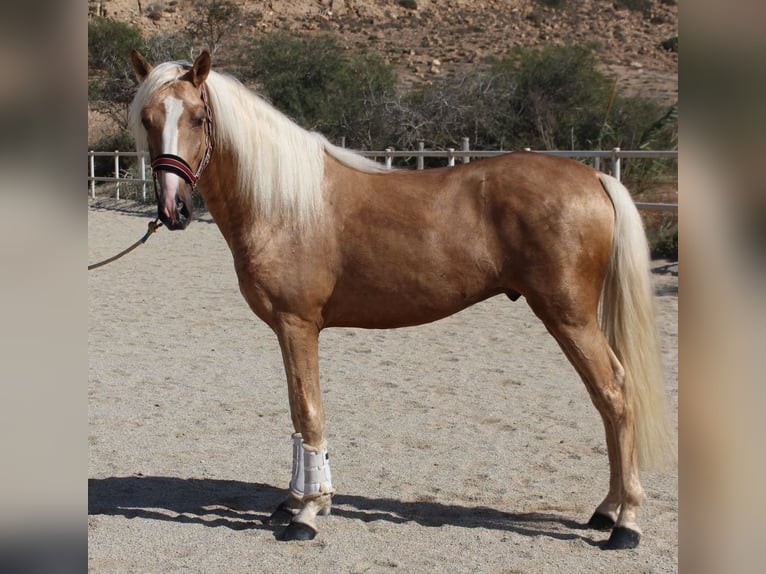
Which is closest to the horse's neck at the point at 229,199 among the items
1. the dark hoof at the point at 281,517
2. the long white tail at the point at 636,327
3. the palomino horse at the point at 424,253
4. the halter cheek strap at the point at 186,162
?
the palomino horse at the point at 424,253

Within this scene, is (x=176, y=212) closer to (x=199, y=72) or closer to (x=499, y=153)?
(x=199, y=72)

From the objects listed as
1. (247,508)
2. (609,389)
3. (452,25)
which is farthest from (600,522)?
(452,25)

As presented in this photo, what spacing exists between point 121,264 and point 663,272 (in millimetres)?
7373

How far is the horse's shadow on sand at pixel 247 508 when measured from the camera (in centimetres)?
333

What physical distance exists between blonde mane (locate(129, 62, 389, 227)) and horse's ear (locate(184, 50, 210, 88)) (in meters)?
0.10

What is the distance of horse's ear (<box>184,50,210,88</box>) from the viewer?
290cm

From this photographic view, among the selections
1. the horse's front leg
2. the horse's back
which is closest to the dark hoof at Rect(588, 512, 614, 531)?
the horse's back

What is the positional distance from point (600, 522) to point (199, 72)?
2.43 m

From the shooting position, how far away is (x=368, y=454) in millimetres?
4195

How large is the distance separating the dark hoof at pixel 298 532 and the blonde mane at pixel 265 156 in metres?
1.23

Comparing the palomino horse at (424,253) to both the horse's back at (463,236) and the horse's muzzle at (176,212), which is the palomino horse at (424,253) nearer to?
the horse's back at (463,236)

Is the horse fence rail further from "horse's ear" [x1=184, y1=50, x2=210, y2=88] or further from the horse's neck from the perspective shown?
"horse's ear" [x1=184, y1=50, x2=210, y2=88]

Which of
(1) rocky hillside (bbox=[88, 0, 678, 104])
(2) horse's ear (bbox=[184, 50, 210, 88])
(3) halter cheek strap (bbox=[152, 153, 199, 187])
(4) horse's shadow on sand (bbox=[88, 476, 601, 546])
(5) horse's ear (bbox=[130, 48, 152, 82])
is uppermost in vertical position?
(1) rocky hillside (bbox=[88, 0, 678, 104])

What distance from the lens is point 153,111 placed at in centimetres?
288
